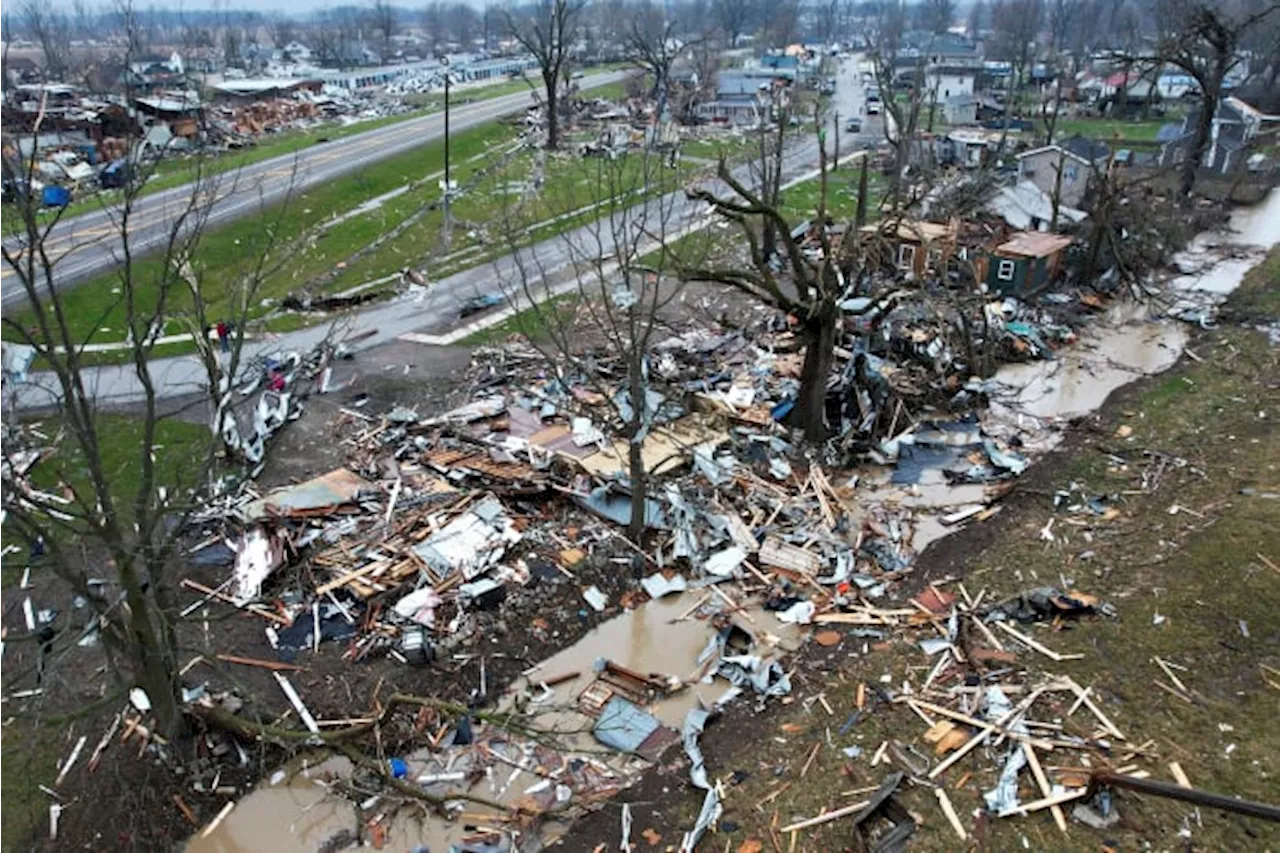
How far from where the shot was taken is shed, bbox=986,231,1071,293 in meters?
26.6

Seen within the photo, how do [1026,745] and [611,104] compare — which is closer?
[1026,745]

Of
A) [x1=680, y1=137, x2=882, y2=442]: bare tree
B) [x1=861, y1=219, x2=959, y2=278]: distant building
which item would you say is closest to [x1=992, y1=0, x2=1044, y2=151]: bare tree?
[x1=861, y1=219, x2=959, y2=278]: distant building

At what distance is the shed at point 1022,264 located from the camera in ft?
87.4

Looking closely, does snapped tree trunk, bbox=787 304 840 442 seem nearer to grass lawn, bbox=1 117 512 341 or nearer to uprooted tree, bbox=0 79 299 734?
uprooted tree, bbox=0 79 299 734

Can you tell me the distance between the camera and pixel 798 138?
5578 cm

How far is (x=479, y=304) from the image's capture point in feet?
82.3

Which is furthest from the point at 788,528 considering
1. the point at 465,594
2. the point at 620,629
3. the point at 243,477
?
the point at 243,477

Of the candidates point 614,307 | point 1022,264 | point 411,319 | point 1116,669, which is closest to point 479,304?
point 411,319

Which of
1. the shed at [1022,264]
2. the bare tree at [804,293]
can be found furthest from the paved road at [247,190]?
the shed at [1022,264]

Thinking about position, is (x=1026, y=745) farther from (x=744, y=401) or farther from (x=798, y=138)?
(x=798, y=138)

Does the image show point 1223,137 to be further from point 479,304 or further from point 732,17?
point 732,17

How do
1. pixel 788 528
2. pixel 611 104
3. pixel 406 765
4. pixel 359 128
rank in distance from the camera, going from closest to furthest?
pixel 406 765
pixel 788 528
pixel 359 128
pixel 611 104

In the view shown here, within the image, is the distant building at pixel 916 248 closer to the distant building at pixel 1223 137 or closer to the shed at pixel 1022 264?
the shed at pixel 1022 264

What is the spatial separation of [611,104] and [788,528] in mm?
56235
